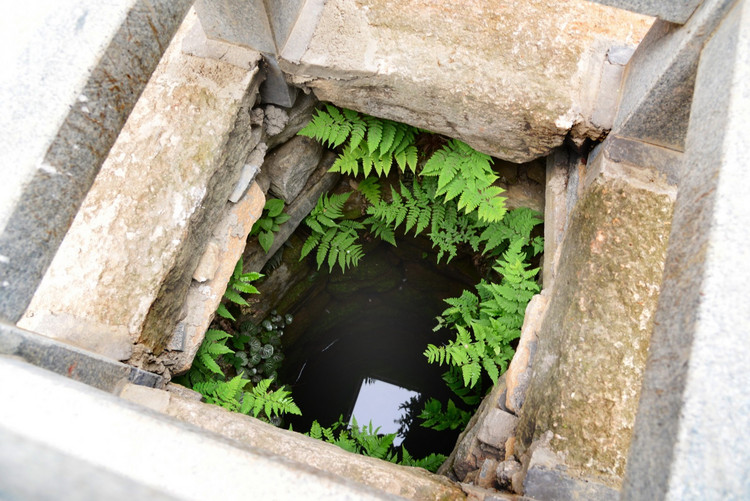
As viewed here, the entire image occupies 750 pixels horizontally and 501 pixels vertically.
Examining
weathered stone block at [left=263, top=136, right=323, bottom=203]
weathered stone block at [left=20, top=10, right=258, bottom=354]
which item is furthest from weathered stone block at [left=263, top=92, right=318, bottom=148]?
weathered stone block at [left=20, top=10, right=258, bottom=354]

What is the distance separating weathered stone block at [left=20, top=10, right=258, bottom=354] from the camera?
8.16ft

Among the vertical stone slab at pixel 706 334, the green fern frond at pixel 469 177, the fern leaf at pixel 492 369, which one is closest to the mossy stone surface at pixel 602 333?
the fern leaf at pixel 492 369

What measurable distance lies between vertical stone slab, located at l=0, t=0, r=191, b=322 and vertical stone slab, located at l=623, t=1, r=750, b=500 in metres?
1.67

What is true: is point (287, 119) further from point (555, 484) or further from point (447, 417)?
point (447, 417)

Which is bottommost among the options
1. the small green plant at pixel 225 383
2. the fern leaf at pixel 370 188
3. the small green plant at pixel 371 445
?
the small green plant at pixel 371 445

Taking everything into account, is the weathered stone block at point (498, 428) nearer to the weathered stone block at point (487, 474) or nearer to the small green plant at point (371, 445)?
the weathered stone block at point (487, 474)

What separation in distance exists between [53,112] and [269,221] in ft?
7.80

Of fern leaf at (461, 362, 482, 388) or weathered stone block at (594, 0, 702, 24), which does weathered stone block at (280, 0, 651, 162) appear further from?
fern leaf at (461, 362, 482, 388)

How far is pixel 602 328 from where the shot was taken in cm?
246

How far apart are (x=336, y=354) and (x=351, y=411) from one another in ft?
2.61

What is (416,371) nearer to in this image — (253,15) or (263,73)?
(263,73)

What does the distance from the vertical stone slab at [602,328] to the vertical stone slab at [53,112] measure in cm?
225

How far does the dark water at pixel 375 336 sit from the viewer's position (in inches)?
209

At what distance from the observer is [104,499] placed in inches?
38.6
